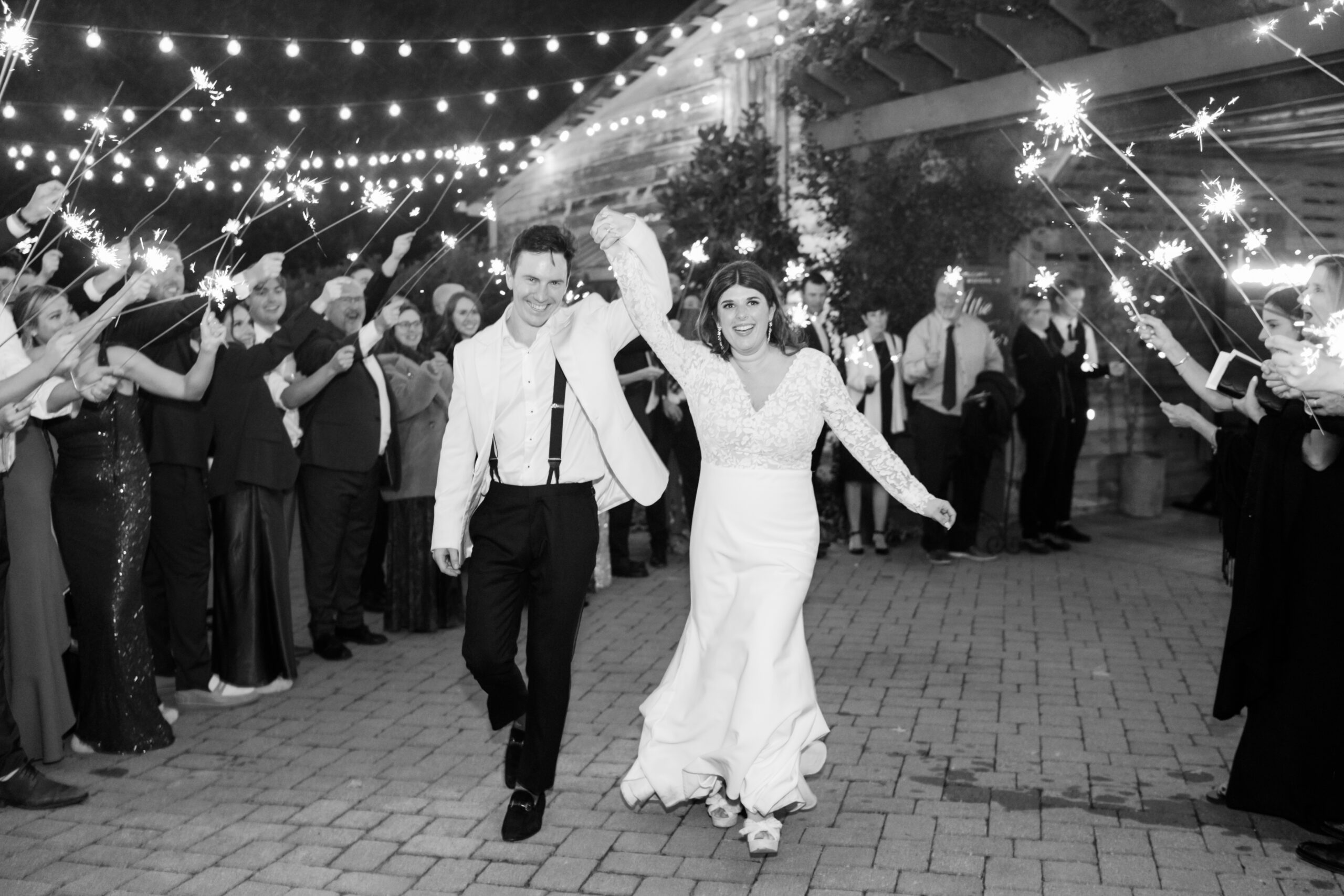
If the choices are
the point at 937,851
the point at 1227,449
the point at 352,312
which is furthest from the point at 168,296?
the point at 1227,449

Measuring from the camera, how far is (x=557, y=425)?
4.60m

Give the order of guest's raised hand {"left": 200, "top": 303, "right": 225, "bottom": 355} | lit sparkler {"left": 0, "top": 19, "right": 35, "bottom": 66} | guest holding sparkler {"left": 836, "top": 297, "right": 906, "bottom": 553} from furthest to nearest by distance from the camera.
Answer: guest holding sparkler {"left": 836, "top": 297, "right": 906, "bottom": 553} → guest's raised hand {"left": 200, "top": 303, "right": 225, "bottom": 355} → lit sparkler {"left": 0, "top": 19, "right": 35, "bottom": 66}

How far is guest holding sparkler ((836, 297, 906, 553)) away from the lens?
996 centimetres

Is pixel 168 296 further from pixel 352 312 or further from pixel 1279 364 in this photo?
pixel 1279 364

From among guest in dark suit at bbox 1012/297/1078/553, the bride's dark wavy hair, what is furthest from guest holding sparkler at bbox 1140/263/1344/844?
guest in dark suit at bbox 1012/297/1078/553

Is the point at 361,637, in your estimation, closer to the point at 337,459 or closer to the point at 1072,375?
Result: the point at 337,459

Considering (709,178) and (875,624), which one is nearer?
(875,624)

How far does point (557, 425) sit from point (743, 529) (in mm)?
743

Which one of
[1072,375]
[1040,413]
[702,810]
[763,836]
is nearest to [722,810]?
[702,810]

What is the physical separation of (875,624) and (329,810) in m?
3.97

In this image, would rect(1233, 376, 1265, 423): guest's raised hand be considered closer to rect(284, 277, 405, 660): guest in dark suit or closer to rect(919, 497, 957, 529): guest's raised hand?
rect(919, 497, 957, 529): guest's raised hand

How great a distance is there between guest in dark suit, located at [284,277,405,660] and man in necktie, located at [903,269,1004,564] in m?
4.30

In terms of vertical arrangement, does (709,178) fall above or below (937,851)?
above

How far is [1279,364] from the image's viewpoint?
3701 mm
